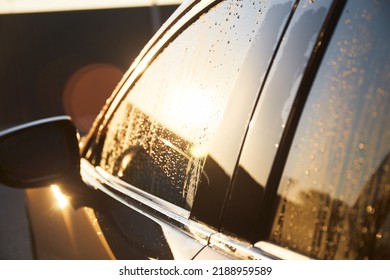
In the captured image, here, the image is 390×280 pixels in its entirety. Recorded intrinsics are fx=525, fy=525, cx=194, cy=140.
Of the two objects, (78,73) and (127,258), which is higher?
(127,258)

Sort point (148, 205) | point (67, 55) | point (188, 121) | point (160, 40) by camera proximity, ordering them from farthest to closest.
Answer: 1. point (67, 55)
2. point (160, 40)
3. point (148, 205)
4. point (188, 121)

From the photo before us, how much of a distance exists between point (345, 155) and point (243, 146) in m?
0.31

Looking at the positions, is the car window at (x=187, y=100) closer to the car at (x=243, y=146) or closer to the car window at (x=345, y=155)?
the car at (x=243, y=146)

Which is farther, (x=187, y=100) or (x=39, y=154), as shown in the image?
(x=39, y=154)

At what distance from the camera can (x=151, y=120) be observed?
186 cm

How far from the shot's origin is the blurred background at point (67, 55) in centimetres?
2045

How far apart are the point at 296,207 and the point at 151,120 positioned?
91 cm

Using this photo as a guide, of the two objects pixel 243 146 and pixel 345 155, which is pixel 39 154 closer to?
pixel 243 146

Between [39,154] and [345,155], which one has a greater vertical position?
[345,155]

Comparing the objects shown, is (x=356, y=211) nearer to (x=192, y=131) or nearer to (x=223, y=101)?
(x=223, y=101)

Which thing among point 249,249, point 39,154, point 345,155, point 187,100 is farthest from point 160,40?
point 345,155

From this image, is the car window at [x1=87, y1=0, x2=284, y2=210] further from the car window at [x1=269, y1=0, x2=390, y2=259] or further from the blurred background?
the blurred background

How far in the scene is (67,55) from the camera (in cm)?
2167

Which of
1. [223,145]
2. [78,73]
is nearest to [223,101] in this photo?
[223,145]
